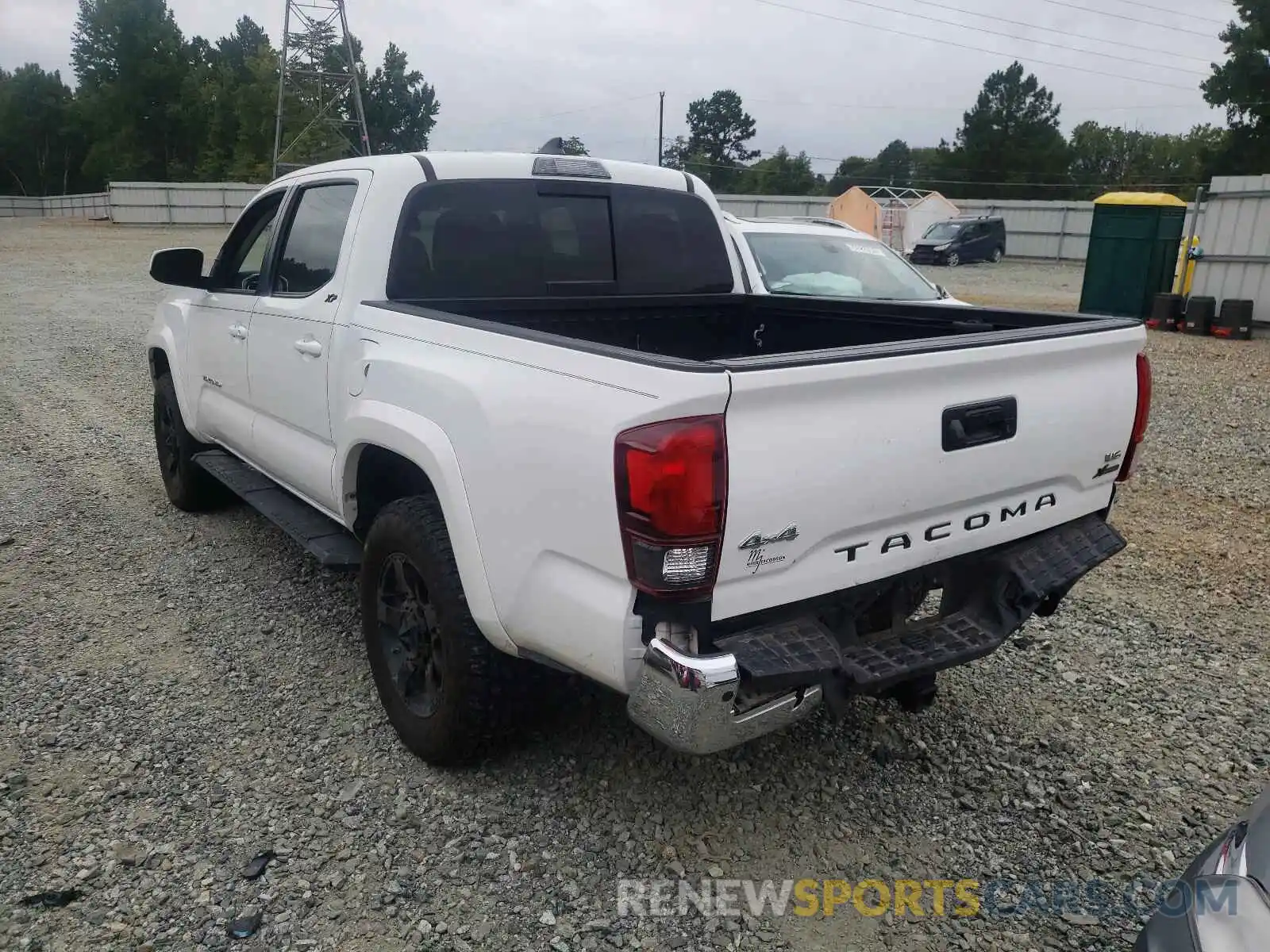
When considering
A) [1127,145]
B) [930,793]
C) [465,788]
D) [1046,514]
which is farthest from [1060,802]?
[1127,145]

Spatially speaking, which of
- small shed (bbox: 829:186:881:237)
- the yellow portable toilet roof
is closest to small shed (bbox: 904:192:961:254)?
small shed (bbox: 829:186:881:237)

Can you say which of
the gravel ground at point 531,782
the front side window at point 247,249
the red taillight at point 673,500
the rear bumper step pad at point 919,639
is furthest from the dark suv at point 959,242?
the red taillight at point 673,500

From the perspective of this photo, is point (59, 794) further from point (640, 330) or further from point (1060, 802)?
point (1060, 802)

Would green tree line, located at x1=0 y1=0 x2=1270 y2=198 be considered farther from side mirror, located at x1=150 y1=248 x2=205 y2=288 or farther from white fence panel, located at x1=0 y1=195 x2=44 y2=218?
side mirror, located at x1=150 y1=248 x2=205 y2=288

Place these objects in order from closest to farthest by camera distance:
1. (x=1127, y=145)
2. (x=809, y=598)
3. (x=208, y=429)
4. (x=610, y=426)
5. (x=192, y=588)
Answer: (x=610, y=426)
(x=809, y=598)
(x=192, y=588)
(x=208, y=429)
(x=1127, y=145)

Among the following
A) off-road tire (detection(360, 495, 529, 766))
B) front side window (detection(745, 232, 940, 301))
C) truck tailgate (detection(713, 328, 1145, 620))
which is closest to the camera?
truck tailgate (detection(713, 328, 1145, 620))

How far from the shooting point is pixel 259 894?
2631 millimetres

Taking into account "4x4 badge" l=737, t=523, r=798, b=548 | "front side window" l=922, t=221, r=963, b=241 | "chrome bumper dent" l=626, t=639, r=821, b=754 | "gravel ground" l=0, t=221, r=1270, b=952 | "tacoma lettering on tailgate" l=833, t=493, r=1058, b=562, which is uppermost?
"front side window" l=922, t=221, r=963, b=241

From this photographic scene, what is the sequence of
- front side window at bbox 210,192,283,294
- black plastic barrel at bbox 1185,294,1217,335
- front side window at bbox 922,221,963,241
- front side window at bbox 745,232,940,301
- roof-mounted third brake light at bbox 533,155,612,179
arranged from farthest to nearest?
1. front side window at bbox 922,221,963,241
2. black plastic barrel at bbox 1185,294,1217,335
3. front side window at bbox 745,232,940,301
4. front side window at bbox 210,192,283,294
5. roof-mounted third brake light at bbox 533,155,612,179

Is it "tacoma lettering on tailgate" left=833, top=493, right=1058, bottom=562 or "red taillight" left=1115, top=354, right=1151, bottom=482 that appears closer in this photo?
"tacoma lettering on tailgate" left=833, top=493, right=1058, bottom=562

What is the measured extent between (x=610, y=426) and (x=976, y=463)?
1.11 metres

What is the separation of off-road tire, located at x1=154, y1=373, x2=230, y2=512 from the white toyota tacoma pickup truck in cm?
115

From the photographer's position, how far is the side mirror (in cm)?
471

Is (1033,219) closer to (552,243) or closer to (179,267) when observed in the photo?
(552,243)
